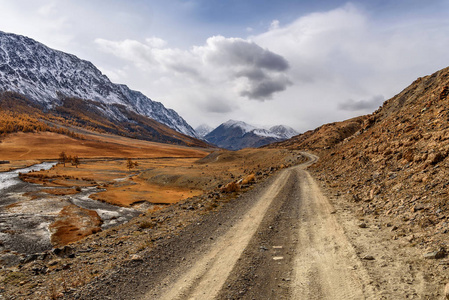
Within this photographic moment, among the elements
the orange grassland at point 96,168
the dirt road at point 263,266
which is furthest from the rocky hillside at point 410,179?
the orange grassland at point 96,168

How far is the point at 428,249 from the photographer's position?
8.64 metres

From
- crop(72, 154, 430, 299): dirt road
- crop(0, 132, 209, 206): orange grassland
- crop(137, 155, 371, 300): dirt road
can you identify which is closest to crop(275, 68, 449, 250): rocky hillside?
crop(72, 154, 430, 299): dirt road

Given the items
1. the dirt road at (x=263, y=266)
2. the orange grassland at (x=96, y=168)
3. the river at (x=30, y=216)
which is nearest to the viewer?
the dirt road at (x=263, y=266)

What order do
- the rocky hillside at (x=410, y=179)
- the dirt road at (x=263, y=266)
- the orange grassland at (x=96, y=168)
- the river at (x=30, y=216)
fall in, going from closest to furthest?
the dirt road at (x=263, y=266)
the rocky hillside at (x=410, y=179)
the river at (x=30, y=216)
the orange grassland at (x=96, y=168)

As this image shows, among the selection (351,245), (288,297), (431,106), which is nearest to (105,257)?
(288,297)

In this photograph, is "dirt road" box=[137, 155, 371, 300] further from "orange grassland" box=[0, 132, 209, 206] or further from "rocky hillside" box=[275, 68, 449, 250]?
"orange grassland" box=[0, 132, 209, 206]

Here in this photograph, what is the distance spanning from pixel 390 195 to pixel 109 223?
29757 mm

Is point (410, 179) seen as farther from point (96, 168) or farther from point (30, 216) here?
point (96, 168)

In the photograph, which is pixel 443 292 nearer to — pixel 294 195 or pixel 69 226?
pixel 294 195

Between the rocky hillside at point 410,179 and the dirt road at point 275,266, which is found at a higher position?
Result: the rocky hillside at point 410,179

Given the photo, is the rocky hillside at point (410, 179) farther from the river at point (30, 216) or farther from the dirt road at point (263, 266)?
the river at point (30, 216)

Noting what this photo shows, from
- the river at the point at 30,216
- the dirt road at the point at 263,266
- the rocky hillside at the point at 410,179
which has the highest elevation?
the rocky hillside at the point at 410,179

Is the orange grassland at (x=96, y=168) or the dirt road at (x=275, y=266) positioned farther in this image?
the orange grassland at (x=96, y=168)

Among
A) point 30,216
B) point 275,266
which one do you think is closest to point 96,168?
point 30,216
